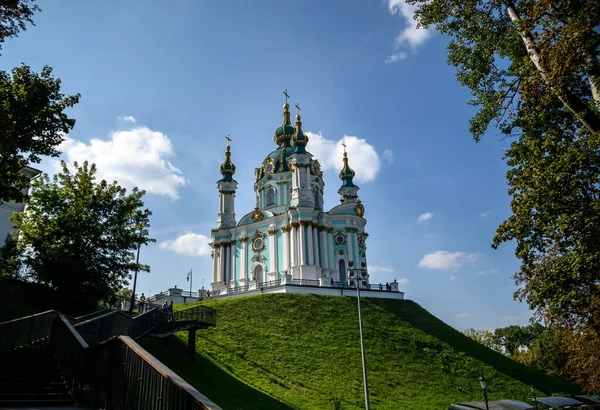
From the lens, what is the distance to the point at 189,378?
1847cm

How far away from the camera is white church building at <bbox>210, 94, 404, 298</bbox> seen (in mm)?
47094

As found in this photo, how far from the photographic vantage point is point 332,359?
26562 mm

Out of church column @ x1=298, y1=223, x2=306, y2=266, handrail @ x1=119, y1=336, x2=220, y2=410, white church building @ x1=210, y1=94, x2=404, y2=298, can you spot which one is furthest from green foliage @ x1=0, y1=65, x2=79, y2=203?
church column @ x1=298, y1=223, x2=306, y2=266

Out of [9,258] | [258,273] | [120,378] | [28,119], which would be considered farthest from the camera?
[258,273]

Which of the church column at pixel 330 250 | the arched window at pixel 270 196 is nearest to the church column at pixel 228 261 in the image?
the arched window at pixel 270 196

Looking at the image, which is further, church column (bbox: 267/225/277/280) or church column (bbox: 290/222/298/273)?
church column (bbox: 267/225/277/280)

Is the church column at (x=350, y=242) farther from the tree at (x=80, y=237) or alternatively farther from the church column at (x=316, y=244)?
the tree at (x=80, y=237)

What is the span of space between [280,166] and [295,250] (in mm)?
13612

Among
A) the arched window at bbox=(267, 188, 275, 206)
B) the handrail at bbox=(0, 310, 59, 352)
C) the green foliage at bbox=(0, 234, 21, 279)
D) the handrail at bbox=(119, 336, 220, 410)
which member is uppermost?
the arched window at bbox=(267, 188, 275, 206)

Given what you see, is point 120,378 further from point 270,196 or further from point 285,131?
point 285,131

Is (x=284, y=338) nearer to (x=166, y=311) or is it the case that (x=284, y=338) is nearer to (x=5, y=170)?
(x=166, y=311)

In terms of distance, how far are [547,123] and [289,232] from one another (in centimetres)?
3574

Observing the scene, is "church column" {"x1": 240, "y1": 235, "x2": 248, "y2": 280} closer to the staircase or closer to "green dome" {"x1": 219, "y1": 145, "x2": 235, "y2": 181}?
"green dome" {"x1": 219, "y1": 145, "x2": 235, "y2": 181}

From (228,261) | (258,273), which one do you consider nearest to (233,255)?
(228,261)
